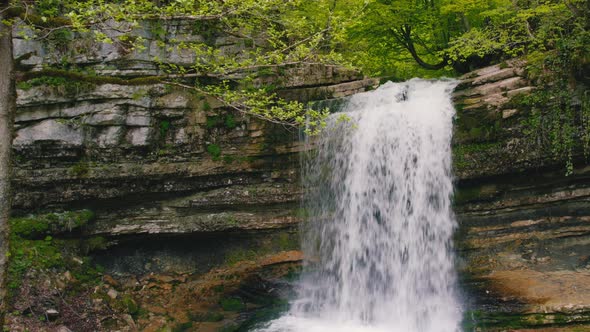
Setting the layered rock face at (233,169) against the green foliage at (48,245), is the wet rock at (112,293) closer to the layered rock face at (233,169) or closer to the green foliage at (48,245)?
the green foliage at (48,245)

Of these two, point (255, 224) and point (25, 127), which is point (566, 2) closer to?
point (255, 224)

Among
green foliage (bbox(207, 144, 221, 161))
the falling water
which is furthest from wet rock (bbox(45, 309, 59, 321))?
green foliage (bbox(207, 144, 221, 161))

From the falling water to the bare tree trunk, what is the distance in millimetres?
5141

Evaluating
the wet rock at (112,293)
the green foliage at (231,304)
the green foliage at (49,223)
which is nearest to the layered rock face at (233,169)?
the green foliage at (49,223)

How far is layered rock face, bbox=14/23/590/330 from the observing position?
29.9 feet

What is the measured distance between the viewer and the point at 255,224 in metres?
11.0

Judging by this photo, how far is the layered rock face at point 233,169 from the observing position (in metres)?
9.10

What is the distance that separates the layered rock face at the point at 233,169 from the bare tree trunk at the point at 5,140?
12.0 ft

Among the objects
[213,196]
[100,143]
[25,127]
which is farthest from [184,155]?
[25,127]

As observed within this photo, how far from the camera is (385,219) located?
397 inches

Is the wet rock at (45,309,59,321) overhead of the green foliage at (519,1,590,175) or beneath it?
beneath

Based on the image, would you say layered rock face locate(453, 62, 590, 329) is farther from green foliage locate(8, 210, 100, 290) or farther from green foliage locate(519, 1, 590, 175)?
green foliage locate(8, 210, 100, 290)

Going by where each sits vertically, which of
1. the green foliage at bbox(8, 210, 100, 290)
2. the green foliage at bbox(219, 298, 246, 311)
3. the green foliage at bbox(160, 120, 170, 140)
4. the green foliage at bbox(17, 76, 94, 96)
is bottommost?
the green foliage at bbox(219, 298, 246, 311)

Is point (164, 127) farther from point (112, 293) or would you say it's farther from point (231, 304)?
point (231, 304)
